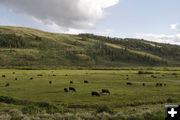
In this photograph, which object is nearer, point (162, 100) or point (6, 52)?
point (162, 100)

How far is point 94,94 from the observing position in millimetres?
29250

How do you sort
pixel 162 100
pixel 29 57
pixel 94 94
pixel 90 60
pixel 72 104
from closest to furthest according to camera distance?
pixel 72 104
pixel 162 100
pixel 94 94
pixel 29 57
pixel 90 60

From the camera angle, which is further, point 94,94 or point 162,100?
point 94,94

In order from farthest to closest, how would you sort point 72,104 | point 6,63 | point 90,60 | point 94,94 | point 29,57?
point 90,60 → point 29,57 → point 6,63 → point 94,94 → point 72,104

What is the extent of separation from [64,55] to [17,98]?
527 ft

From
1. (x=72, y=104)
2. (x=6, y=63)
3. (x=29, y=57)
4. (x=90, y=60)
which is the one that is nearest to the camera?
(x=72, y=104)

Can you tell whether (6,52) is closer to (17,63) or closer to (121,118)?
(17,63)

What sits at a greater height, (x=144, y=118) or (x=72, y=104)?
(x=144, y=118)

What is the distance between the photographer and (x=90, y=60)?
593ft

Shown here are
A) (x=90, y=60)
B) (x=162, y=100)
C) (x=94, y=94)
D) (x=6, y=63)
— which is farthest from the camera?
(x=90, y=60)

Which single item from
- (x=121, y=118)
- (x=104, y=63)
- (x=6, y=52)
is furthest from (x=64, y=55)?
(x=121, y=118)

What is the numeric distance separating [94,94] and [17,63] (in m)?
131

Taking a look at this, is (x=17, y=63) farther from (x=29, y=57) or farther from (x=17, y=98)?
(x=17, y=98)

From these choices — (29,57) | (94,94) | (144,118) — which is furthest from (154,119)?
(29,57)
